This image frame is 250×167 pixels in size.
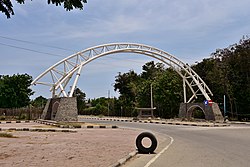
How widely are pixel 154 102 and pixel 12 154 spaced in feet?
195

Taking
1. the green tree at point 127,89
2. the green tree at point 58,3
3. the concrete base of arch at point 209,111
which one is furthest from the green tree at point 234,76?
the green tree at point 58,3

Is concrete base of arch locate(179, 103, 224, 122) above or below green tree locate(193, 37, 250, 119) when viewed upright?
below

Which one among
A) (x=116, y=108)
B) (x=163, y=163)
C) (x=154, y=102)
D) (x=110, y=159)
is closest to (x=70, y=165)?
(x=110, y=159)

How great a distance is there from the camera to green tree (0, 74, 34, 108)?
6700 centimetres

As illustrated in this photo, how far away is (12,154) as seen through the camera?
1115cm

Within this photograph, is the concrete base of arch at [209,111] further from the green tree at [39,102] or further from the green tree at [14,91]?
the green tree at [39,102]

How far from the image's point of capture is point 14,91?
6769 centimetres

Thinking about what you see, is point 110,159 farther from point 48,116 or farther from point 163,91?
point 163,91

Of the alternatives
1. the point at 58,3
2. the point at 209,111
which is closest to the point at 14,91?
the point at 209,111

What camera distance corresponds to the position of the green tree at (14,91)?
67000 mm

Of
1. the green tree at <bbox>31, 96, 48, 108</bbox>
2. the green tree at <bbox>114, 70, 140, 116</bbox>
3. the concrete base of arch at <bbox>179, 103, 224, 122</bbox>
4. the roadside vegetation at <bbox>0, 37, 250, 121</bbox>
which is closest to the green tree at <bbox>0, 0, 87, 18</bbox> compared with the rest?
the concrete base of arch at <bbox>179, 103, 224, 122</bbox>

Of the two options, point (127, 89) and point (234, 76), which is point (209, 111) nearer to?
point (234, 76)

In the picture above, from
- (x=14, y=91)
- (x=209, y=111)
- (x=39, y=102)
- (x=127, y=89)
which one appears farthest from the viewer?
(x=39, y=102)

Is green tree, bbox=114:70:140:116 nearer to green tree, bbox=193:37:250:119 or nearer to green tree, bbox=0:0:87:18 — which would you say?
green tree, bbox=193:37:250:119
